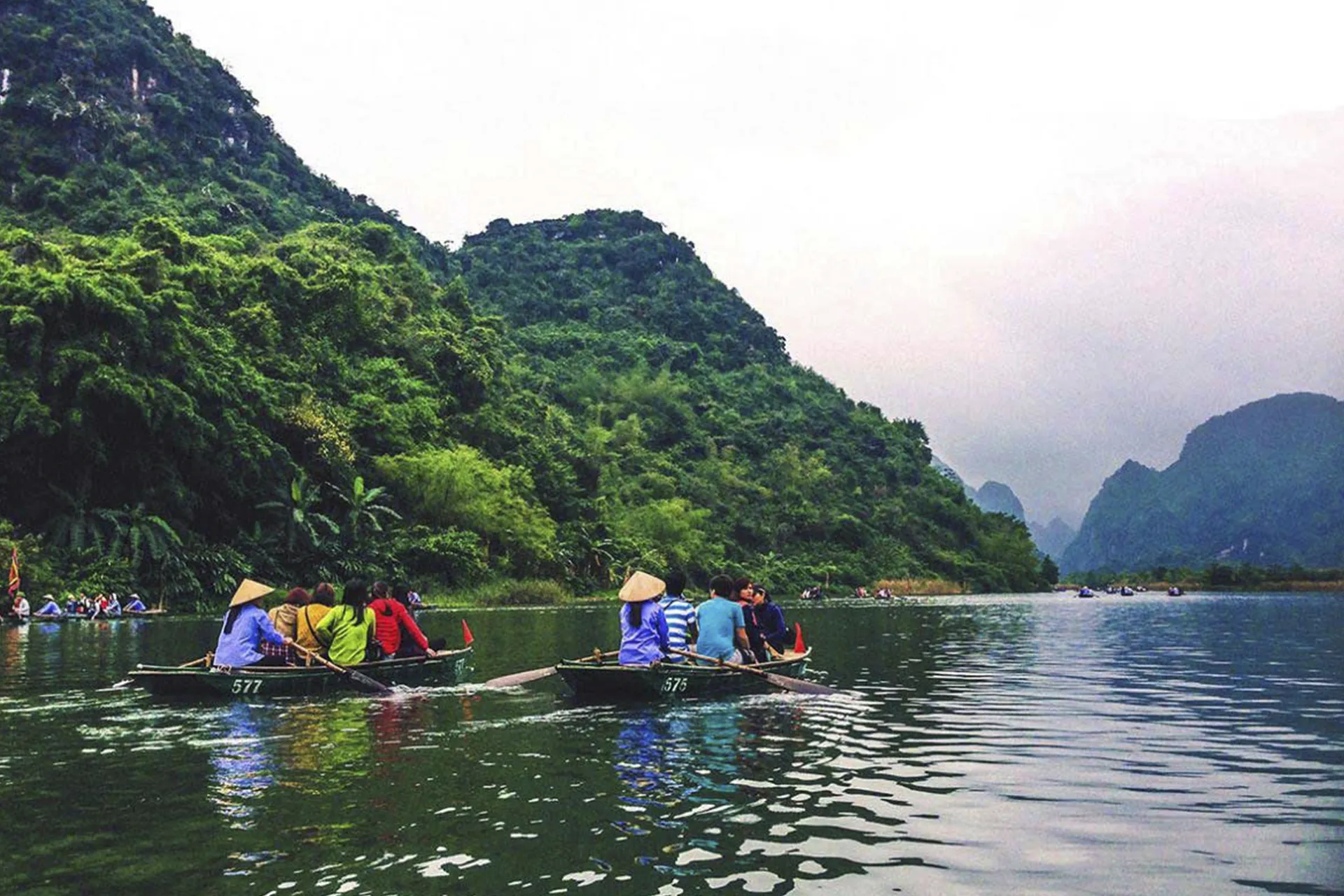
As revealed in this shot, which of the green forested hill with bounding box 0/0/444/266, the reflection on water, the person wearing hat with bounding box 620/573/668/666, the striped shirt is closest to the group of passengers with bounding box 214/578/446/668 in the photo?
the reflection on water

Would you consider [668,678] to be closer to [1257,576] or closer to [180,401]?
[180,401]

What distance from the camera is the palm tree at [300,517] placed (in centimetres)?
4881

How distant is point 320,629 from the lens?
17.3 meters

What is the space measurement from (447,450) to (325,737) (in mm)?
52934

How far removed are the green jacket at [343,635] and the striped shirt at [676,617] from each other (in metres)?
4.66

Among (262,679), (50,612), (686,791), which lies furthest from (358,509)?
(686,791)

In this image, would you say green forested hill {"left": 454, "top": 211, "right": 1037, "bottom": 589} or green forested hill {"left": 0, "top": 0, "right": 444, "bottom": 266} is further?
green forested hill {"left": 454, "top": 211, "right": 1037, "bottom": 589}

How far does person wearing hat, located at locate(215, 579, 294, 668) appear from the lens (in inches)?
623

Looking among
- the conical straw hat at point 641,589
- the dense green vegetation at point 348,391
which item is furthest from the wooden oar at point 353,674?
the dense green vegetation at point 348,391

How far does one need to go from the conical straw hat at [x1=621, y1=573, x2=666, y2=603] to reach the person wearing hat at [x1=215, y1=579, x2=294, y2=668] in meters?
4.96

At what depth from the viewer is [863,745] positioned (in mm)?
Answer: 12094

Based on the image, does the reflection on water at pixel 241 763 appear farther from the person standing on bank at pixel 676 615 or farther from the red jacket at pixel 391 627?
the person standing on bank at pixel 676 615

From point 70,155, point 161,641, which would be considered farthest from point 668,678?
point 70,155

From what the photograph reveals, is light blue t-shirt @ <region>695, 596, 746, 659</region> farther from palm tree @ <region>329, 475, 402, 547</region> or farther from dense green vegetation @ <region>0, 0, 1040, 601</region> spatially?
palm tree @ <region>329, 475, 402, 547</region>
